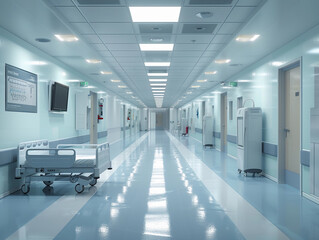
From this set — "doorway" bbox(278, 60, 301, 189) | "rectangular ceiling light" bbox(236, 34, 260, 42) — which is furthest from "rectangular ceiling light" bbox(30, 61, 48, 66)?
"doorway" bbox(278, 60, 301, 189)

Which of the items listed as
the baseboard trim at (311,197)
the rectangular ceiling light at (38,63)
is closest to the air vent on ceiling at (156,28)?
the rectangular ceiling light at (38,63)

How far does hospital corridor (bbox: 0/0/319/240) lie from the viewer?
3689mm

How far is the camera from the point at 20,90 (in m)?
5.28

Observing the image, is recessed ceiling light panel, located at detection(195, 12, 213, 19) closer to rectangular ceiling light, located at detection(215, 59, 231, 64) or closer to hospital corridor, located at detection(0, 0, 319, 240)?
hospital corridor, located at detection(0, 0, 319, 240)

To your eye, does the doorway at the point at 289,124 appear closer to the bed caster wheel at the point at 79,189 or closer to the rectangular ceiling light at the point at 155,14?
the rectangular ceiling light at the point at 155,14

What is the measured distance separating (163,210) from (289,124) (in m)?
3.44

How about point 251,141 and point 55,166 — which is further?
point 251,141

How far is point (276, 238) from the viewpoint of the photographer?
313 centimetres

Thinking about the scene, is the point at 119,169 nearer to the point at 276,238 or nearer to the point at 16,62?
the point at 16,62

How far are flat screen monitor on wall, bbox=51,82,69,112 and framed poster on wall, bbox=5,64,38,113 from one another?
0.70 metres

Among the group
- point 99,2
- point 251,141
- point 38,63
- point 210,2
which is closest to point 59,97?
point 38,63

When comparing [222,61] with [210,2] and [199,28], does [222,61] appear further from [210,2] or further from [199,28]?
[210,2]

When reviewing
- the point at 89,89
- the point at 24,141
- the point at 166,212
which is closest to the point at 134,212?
the point at 166,212

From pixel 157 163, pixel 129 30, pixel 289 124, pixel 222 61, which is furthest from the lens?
pixel 157 163
